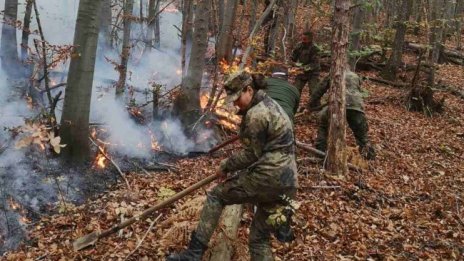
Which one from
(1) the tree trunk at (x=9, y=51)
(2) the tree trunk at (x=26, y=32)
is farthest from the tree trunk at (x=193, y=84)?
(1) the tree trunk at (x=9, y=51)

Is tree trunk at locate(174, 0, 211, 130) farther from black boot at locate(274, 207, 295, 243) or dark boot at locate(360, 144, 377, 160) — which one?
black boot at locate(274, 207, 295, 243)

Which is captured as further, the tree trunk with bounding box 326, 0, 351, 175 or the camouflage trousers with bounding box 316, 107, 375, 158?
the camouflage trousers with bounding box 316, 107, 375, 158

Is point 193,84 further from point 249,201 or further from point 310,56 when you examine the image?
point 249,201

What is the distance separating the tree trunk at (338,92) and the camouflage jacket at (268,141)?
356cm

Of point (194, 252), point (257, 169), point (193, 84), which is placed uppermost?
point (193, 84)

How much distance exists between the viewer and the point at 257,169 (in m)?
4.43

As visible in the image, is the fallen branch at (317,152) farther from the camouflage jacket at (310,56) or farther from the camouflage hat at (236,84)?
the camouflage hat at (236,84)

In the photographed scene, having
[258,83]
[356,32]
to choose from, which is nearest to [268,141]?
[258,83]

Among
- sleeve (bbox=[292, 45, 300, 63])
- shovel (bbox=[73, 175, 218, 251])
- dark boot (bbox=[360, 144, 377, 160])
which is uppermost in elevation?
sleeve (bbox=[292, 45, 300, 63])

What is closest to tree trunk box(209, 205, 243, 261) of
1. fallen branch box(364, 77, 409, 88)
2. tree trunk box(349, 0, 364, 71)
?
tree trunk box(349, 0, 364, 71)

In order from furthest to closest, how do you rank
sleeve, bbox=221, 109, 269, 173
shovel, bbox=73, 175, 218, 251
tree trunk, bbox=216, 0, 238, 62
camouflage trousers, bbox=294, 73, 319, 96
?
tree trunk, bbox=216, 0, 238, 62
camouflage trousers, bbox=294, 73, 319, 96
shovel, bbox=73, 175, 218, 251
sleeve, bbox=221, 109, 269, 173

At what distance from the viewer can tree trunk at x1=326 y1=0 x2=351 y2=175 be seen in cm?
752

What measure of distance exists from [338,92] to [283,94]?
3.35 feet

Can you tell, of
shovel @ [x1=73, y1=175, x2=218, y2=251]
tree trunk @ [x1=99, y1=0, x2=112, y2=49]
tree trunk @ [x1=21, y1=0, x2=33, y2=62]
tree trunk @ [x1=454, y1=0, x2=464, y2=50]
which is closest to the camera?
shovel @ [x1=73, y1=175, x2=218, y2=251]
